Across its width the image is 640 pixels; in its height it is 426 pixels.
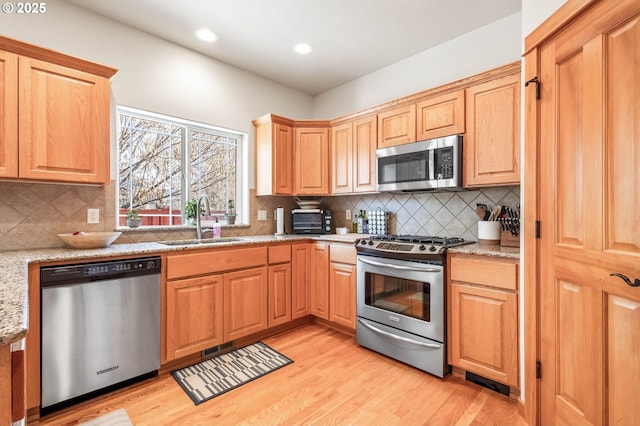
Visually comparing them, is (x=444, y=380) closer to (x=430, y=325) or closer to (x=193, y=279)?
(x=430, y=325)

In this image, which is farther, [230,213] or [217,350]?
[230,213]

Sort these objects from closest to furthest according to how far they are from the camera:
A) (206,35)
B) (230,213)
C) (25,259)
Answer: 1. (25,259)
2. (206,35)
3. (230,213)

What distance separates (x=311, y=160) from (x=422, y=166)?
1.35 metres

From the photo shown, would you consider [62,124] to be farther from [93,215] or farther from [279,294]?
[279,294]

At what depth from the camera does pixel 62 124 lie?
2.05m

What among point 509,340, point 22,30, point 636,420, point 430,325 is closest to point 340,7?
point 22,30

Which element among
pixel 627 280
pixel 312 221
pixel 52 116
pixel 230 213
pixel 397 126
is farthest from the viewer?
pixel 312 221

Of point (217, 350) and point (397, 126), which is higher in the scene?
point (397, 126)

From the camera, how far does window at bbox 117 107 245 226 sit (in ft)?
→ 9.07

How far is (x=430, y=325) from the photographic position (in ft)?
7.38

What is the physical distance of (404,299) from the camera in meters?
2.45

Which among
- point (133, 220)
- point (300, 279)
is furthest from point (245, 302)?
point (133, 220)

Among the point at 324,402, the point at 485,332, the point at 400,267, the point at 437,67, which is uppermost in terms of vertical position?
the point at 437,67

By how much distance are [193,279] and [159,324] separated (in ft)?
1.24
